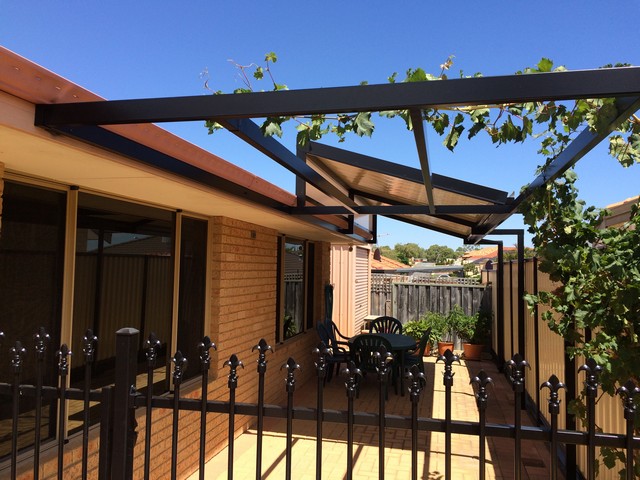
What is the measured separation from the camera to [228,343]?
17.1ft

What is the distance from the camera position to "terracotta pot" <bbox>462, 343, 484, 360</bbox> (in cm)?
1078

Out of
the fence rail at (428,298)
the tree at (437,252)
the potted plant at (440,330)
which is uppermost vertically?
the tree at (437,252)

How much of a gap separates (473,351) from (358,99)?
10.3 metres

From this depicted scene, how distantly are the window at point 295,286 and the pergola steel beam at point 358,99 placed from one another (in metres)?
5.51

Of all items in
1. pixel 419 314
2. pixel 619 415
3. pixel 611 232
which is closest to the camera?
pixel 611 232

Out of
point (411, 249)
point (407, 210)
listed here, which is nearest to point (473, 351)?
point (407, 210)

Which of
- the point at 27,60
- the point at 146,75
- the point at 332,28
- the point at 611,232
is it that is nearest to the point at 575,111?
the point at 611,232

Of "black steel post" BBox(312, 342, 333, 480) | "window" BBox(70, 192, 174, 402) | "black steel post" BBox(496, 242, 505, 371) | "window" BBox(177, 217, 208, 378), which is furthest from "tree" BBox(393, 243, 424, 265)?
"black steel post" BBox(312, 342, 333, 480)

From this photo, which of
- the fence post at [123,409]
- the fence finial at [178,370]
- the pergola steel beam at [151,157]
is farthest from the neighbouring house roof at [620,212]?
the fence post at [123,409]

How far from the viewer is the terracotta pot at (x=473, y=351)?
10781 millimetres

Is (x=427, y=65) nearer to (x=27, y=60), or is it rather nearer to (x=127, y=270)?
(x=27, y=60)

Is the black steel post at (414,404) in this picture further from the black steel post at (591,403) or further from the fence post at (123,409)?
the fence post at (123,409)

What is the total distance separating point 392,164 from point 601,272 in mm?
2311

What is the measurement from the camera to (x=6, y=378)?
2.84m
